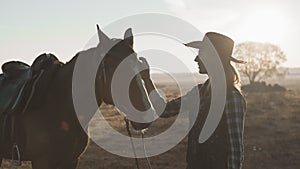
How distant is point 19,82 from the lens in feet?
14.9

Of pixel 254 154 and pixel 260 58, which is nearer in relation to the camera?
pixel 254 154

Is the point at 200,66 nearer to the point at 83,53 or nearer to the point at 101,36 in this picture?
the point at 101,36

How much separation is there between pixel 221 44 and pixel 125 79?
3.19ft

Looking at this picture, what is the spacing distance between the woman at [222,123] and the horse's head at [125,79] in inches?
6.4

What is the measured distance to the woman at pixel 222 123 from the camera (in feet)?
12.2

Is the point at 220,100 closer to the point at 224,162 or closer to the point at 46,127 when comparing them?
the point at 224,162

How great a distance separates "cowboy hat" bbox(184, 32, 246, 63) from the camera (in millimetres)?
3850

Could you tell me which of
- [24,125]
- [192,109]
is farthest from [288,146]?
[24,125]

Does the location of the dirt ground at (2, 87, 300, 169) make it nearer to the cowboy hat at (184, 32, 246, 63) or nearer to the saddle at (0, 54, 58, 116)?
the saddle at (0, 54, 58, 116)

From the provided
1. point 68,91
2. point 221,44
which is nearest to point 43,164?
point 68,91

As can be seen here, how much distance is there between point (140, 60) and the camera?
3.78 metres

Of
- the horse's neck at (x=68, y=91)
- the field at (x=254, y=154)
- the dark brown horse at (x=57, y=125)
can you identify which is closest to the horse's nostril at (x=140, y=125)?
the dark brown horse at (x=57, y=125)

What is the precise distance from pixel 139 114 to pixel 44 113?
1059 millimetres

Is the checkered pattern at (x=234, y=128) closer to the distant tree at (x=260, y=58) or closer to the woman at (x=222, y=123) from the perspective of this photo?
the woman at (x=222, y=123)
